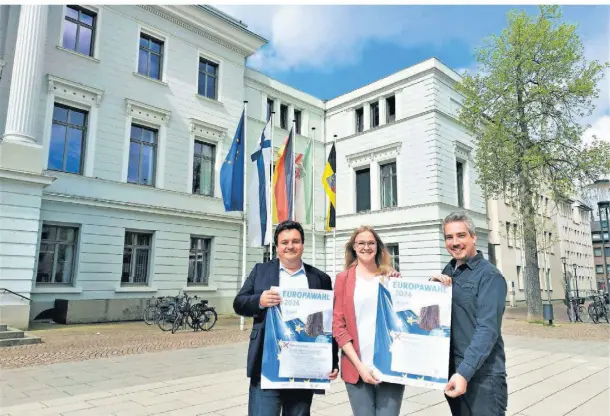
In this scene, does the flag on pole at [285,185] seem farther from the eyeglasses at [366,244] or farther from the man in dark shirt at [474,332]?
the man in dark shirt at [474,332]

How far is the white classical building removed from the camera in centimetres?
1465

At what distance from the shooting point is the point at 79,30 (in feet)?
58.1

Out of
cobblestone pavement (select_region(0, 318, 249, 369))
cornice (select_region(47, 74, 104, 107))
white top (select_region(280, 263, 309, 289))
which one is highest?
cornice (select_region(47, 74, 104, 107))

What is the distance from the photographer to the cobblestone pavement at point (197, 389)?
17.1 feet

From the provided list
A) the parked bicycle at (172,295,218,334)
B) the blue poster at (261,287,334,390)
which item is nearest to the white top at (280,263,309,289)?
the blue poster at (261,287,334,390)

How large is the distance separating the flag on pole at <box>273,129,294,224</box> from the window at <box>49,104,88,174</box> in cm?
832

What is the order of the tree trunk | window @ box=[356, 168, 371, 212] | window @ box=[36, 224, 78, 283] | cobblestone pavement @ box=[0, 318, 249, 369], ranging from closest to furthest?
cobblestone pavement @ box=[0, 318, 249, 369] < window @ box=[36, 224, 78, 283] < the tree trunk < window @ box=[356, 168, 371, 212]

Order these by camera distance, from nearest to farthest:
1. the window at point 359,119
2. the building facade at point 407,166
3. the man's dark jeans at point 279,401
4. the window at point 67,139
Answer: the man's dark jeans at point 279,401 < the window at point 67,139 < the building facade at point 407,166 < the window at point 359,119

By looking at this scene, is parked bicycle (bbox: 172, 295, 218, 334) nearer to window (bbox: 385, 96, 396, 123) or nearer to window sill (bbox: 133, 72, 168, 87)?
window sill (bbox: 133, 72, 168, 87)

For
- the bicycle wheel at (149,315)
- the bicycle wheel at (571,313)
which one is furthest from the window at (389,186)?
the bicycle wheel at (149,315)

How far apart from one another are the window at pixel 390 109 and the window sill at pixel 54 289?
65.8 feet

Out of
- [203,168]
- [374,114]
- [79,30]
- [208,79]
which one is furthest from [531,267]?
[79,30]

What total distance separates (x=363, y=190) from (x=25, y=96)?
19.3m

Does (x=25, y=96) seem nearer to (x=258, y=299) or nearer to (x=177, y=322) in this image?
(x=177, y=322)
